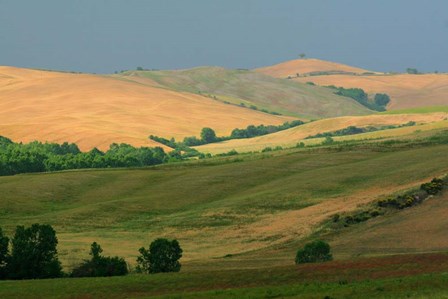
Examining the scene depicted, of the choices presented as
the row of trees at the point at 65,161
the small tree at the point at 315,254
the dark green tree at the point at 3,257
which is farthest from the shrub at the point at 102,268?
the row of trees at the point at 65,161

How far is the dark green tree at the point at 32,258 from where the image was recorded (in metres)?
58.7

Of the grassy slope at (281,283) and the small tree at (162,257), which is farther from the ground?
the small tree at (162,257)

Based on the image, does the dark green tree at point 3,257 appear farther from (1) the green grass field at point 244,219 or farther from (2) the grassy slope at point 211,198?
(1) the green grass field at point 244,219

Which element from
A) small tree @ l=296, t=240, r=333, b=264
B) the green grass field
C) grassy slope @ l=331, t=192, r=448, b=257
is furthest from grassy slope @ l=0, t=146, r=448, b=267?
grassy slope @ l=331, t=192, r=448, b=257

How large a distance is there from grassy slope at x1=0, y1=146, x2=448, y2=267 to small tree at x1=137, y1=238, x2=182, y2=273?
21.9 ft

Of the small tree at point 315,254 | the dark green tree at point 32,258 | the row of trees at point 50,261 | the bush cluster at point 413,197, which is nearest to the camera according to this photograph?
the row of trees at point 50,261

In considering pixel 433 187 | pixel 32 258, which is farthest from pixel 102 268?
pixel 433 187

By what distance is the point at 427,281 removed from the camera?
133 ft

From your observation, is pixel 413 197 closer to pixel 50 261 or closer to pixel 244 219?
pixel 244 219

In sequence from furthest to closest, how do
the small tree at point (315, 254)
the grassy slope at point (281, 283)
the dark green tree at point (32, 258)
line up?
the small tree at point (315, 254) → the dark green tree at point (32, 258) → the grassy slope at point (281, 283)

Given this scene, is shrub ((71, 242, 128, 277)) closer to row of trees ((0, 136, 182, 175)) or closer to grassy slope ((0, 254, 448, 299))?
grassy slope ((0, 254, 448, 299))

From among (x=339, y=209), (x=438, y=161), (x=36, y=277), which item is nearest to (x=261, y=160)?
(x=438, y=161)

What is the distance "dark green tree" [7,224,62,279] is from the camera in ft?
192

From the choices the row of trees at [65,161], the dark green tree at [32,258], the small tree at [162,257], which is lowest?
the small tree at [162,257]
